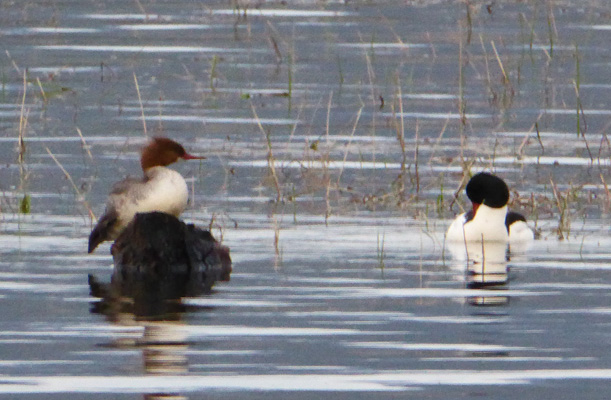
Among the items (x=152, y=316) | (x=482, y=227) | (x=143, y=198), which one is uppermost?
(x=143, y=198)

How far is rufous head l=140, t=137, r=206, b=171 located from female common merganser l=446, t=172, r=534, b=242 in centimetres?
195

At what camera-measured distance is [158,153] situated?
12.8 metres

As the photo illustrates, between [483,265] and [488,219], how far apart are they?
4.89 feet

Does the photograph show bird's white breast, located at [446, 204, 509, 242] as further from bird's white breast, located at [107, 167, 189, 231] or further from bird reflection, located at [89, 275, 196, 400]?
bird reflection, located at [89, 275, 196, 400]

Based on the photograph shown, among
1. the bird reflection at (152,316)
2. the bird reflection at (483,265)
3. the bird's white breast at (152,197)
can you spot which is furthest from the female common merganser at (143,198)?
the bird reflection at (483,265)

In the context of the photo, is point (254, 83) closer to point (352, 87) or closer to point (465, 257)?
point (352, 87)

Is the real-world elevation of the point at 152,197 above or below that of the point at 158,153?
below

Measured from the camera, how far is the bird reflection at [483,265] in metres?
10.0

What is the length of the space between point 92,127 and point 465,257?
6530mm

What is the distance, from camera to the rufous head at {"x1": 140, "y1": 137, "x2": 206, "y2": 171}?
12.8 meters

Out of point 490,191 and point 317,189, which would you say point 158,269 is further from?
point 317,189

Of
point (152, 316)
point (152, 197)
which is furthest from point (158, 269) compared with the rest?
point (152, 316)

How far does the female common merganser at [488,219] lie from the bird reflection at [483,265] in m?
0.07

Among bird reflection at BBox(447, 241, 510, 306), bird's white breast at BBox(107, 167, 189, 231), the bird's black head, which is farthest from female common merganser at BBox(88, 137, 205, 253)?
the bird's black head
